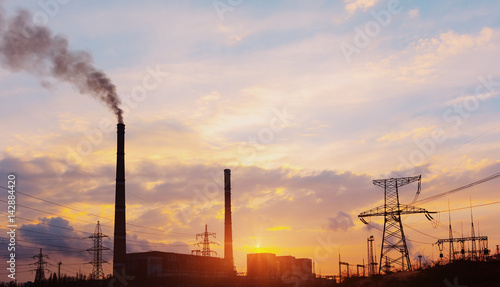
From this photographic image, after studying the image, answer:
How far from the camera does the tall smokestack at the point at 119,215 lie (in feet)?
185

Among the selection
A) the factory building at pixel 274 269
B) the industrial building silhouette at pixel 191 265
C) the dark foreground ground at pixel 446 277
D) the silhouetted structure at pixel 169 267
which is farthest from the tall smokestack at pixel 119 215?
the factory building at pixel 274 269

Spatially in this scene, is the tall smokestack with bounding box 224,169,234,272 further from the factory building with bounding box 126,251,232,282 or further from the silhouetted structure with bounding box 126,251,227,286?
the silhouetted structure with bounding box 126,251,227,286

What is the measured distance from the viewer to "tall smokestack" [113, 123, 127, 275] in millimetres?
56531

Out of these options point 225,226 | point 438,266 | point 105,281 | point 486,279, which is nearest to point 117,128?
point 105,281

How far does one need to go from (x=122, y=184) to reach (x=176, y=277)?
2007 centimetres

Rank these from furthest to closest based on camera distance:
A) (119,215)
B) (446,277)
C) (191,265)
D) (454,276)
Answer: (191,265)
(119,215)
(446,277)
(454,276)

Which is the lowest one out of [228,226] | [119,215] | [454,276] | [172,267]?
[172,267]

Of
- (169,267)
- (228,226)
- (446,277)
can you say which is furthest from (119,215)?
(446,277)

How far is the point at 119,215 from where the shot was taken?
2223 inches

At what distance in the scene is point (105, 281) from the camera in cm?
6469

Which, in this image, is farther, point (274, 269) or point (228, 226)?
point (274, 269)

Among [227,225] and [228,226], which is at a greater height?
[227,225]

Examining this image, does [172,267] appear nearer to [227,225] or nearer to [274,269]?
[227,225]

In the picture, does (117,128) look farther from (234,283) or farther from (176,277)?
(234,283)
